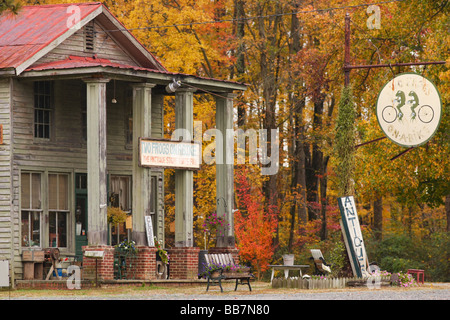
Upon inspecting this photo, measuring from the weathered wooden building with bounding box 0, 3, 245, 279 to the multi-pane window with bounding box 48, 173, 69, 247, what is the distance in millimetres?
31

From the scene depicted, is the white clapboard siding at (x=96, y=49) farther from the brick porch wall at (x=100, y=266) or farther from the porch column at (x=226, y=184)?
the brick porch wall at (x=100, y=266)

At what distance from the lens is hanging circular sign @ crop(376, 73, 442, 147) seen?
23609 mm

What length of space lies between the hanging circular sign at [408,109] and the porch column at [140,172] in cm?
662

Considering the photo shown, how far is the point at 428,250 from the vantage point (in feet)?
120

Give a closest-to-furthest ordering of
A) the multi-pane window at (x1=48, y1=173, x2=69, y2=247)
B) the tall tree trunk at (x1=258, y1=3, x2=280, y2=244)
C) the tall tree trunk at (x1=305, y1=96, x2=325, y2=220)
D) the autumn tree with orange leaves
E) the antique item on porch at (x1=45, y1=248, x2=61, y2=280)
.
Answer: the antique item on porch at (x1=45, y1=248, x2=61, y2=280)
the multi-pane window at (x1=48, y1=173, x2=69, y2=247)
the autumn tree with orange leaves
the tall tree trunk at (x1=258, y1=3, x2=280, y2=244)
the tall tree trunk at (x1=305, y1=96, x2=325, y2=220)

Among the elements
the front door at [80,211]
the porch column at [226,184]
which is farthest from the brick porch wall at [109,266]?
the porch column at [226,184]

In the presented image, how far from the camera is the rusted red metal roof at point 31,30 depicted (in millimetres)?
25250

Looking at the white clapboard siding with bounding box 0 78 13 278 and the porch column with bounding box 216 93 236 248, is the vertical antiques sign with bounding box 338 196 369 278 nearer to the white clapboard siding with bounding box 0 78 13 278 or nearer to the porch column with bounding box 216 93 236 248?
the porch column with bounding box 216 93 236 248

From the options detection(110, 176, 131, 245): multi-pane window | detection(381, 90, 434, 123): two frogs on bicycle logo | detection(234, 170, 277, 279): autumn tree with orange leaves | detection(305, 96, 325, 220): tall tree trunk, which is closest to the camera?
detection(381, 90, 434, 123): two frogs on bicycle logo

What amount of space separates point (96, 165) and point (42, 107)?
12.3 feet

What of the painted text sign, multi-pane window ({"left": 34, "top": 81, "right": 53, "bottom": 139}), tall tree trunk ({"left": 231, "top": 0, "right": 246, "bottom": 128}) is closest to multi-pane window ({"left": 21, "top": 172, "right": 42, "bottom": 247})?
multi-pane window ({"left": 34, "top": 81, "right": 53, "bottom": 139})

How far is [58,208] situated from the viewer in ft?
88.1

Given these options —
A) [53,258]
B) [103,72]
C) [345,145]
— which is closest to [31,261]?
[53,258]

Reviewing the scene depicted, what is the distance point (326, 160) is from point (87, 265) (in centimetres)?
2372
